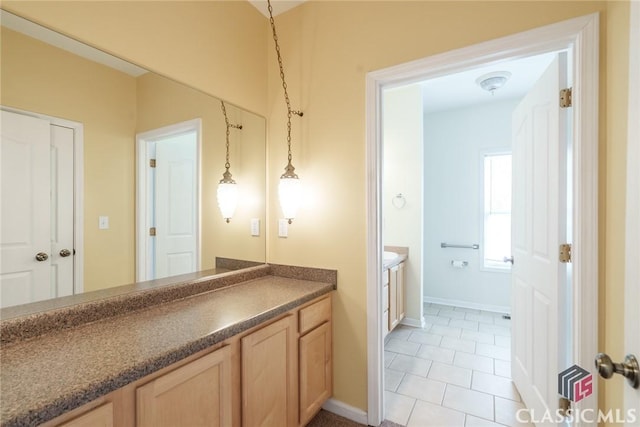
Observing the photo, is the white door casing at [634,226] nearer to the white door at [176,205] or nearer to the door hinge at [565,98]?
the door hinge at [565,98]

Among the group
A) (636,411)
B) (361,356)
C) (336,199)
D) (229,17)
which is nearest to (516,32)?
(336,199)

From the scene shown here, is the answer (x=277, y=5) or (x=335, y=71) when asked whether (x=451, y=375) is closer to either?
(x=335, y=71)

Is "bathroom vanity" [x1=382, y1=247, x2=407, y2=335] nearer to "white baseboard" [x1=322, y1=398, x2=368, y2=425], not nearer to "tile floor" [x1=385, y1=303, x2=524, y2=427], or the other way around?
"tile floor" [x1=385, y1=303, x2=524, y2=427]

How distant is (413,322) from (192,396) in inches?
115

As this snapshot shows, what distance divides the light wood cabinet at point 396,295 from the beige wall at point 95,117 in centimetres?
236

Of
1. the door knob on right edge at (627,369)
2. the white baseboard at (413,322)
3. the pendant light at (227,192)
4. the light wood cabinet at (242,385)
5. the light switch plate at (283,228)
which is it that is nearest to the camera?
the door knob on right edge at (627,369)

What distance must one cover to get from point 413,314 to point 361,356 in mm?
1834

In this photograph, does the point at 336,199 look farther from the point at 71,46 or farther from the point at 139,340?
the point at 71,46

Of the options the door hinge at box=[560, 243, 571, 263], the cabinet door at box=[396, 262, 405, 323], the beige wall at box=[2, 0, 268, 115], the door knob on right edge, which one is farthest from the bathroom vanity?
the door knob on right edge

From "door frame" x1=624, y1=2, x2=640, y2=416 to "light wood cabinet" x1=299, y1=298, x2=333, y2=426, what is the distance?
132cm

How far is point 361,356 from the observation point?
6.08ft

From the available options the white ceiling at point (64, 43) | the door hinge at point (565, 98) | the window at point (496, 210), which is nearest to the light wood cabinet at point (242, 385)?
the white ceiling at point (64, 43)

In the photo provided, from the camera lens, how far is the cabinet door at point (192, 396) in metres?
0.96

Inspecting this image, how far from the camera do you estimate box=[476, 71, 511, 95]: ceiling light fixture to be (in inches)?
120
